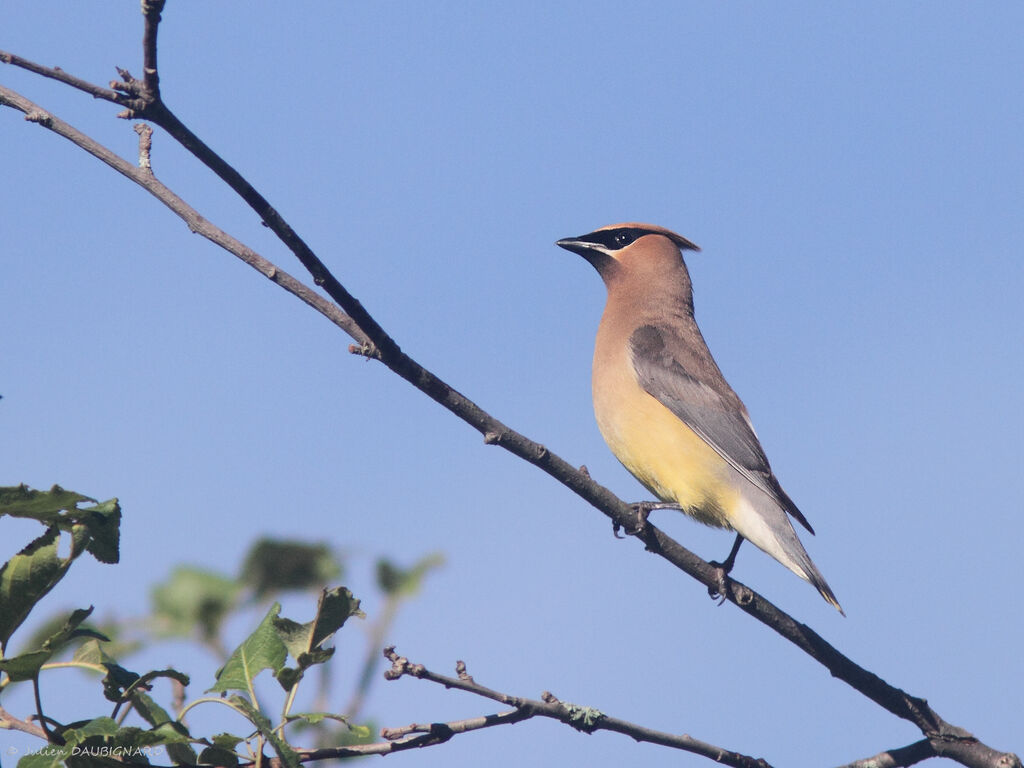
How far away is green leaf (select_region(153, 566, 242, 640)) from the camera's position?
9.53 feet

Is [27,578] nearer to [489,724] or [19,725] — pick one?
[19,725]

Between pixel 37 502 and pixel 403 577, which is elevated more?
pixel 403 577

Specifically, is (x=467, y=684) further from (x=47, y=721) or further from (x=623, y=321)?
(x=623, y=321)

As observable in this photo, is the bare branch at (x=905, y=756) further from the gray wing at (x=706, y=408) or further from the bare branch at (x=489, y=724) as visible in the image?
the gray wing at (x=706, y=408)

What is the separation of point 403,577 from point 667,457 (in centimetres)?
248

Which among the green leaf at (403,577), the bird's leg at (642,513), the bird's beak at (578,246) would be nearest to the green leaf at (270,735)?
the green leaf at (403,577)

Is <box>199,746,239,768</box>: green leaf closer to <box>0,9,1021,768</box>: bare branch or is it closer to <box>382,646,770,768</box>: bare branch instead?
<box>382,646,770,768</box>: bare branch

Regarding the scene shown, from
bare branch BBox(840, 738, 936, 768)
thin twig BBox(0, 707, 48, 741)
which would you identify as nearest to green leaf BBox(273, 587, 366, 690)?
thin twig BBox(0, 707, 48, 741)

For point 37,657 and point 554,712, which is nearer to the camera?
point 37,657

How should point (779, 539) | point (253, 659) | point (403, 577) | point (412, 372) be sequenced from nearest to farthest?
point (253, 659)
point (412, 372)
point (403, 577)
point (779, 539)

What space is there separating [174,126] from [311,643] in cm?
104

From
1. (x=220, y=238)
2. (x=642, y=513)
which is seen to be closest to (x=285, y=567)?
(x=220, y=238)

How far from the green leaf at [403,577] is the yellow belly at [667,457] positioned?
239 cm

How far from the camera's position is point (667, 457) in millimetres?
5328
